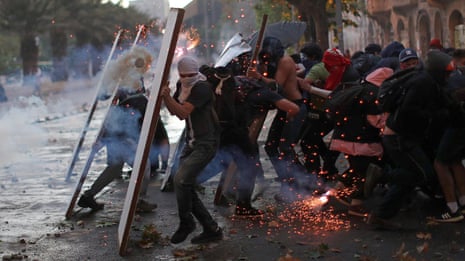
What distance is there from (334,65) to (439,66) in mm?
2368

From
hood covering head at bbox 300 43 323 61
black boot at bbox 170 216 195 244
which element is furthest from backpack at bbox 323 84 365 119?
hood covering head at bbox 300 43 323 61

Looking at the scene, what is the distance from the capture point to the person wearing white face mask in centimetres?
745

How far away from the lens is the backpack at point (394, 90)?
748cm

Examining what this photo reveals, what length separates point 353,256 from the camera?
6.83 meters

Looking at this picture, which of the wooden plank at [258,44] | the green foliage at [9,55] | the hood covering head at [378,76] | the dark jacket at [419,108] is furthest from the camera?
the green foliage at [9,55]

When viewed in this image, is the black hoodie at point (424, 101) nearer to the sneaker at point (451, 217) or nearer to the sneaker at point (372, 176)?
the sneaker at point (372, 176)

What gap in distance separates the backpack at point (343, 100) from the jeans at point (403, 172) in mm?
700

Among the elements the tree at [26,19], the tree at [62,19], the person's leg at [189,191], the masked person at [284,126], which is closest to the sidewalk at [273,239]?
the person's leg at [189,191]

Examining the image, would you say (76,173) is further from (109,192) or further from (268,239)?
(268,239)

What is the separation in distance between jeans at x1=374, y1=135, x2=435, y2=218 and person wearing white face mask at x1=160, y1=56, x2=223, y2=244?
1.48 meters

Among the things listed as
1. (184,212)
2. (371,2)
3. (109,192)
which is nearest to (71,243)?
(184,212)

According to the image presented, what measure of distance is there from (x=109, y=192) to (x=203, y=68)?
320 centimetres

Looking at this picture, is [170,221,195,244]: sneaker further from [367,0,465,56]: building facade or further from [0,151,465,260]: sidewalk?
[367,0,465,56]: building facade

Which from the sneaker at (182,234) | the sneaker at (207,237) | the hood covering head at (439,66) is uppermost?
the hood covering head at (439,66)
